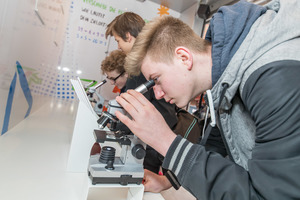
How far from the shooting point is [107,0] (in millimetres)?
2979

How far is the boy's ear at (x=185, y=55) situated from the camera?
0.69 meters

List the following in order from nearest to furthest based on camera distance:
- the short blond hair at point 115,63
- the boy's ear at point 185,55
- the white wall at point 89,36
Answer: the boy's ear at point 185,55 → the short blond hair at point 115,63 → the white wall at point 89,36

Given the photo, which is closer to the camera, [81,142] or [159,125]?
[159,125]

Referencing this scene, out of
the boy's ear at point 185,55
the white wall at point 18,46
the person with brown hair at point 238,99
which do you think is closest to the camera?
the person with brown hair at point 238,99

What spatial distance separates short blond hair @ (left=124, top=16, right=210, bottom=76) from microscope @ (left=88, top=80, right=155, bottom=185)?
0.42 ft

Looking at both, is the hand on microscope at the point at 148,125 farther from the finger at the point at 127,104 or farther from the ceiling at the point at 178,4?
the ceiling at the point at 178,4

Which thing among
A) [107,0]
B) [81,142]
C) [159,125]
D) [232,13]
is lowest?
[81,142]

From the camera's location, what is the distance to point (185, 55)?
70 centimetres

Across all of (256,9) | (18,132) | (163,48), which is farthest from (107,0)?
(256,9)

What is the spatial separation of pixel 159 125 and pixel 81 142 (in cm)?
40

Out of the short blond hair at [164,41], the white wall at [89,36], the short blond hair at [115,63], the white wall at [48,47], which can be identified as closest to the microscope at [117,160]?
the short blond hair at [164,41]

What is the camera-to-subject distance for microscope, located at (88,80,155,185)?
590mm

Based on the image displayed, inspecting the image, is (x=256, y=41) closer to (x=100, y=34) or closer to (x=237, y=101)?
(x=237, y=101)

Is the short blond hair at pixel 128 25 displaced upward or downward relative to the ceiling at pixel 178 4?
downward
